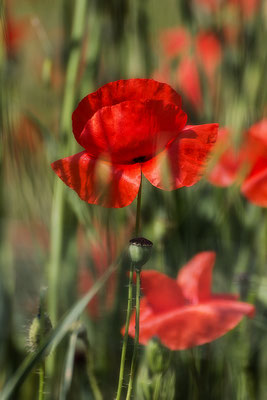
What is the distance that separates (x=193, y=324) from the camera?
0.39 m

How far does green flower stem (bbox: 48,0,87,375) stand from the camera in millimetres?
507

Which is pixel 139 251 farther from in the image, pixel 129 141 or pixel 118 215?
pixel 118 215

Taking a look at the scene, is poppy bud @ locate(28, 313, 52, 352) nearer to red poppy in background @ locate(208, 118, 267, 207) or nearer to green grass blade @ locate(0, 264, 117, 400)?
green grass blade @ locate(0, 264, 117, 400)

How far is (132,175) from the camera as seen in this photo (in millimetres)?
351

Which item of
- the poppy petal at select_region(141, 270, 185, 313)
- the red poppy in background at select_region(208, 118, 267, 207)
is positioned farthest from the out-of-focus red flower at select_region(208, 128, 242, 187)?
the poppy petal at select_region(141, 270, 185, 313)

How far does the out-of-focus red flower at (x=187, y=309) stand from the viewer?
0.39 m

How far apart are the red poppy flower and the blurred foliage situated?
0.15ft

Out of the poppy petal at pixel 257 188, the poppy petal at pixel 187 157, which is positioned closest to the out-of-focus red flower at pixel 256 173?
the poppy petal at pixel 257 188

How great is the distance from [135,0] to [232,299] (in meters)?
0.29

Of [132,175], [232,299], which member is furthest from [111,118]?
[232,299]

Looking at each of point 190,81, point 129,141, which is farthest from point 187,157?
point 190,81

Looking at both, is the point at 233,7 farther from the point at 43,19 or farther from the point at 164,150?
the point at 164,150

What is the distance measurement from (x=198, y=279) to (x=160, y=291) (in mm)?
31

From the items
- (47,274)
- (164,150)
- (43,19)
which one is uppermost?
(43,19)
